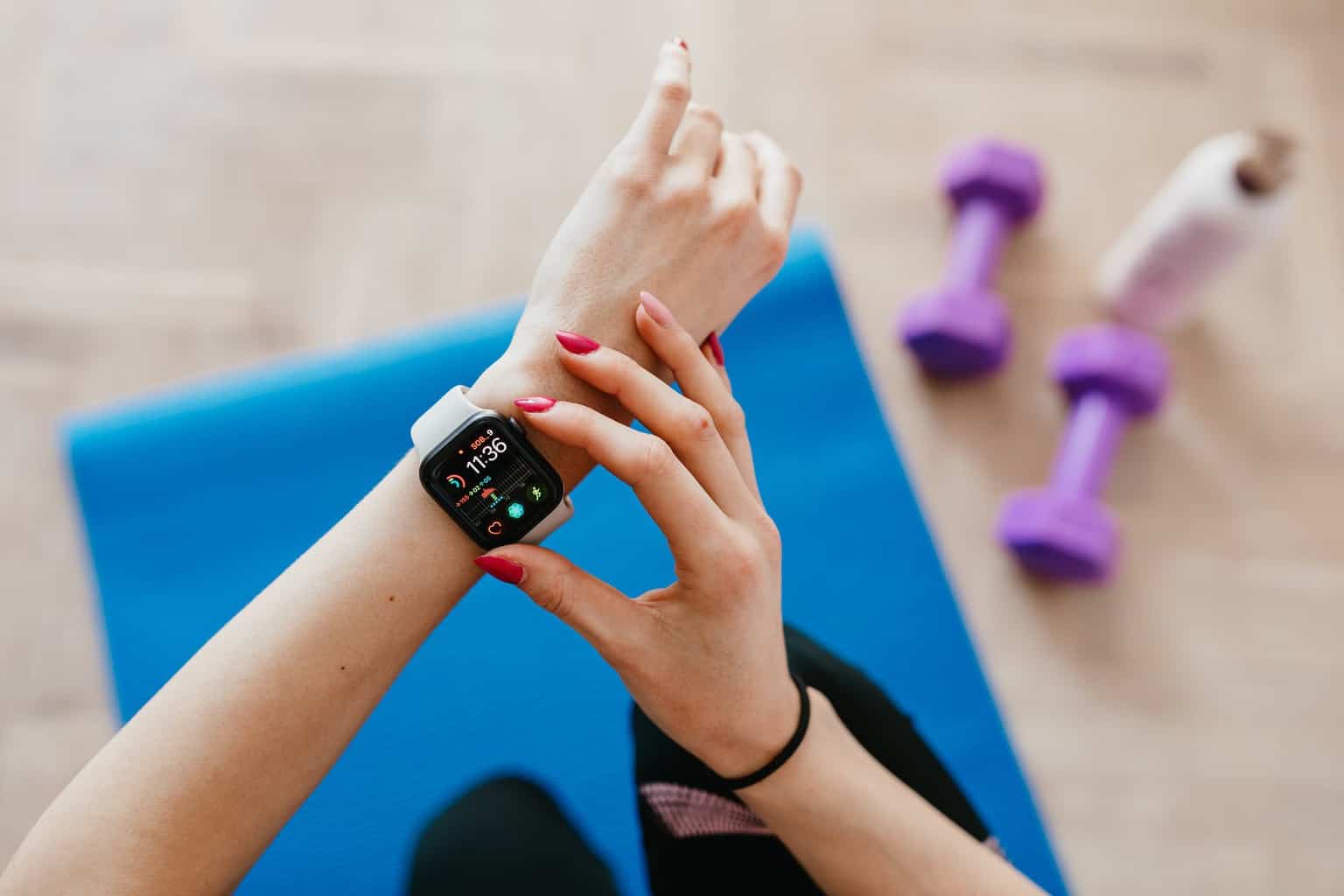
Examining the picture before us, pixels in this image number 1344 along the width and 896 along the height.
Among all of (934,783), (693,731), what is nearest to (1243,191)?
(934,783)

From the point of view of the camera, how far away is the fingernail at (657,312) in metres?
0.68

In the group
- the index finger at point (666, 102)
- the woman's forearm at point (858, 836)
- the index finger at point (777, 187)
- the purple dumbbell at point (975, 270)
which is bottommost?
the woman's forearm at point (858, 836)

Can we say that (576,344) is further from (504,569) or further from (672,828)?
(672,828)

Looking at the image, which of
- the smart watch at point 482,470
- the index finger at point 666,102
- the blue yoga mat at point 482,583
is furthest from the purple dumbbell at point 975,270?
the smart watch at point 482,470

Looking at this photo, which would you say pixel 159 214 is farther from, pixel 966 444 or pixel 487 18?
pixel 966 444

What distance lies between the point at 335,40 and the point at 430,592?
3.63ft

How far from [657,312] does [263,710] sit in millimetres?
369

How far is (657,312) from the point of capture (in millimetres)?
686

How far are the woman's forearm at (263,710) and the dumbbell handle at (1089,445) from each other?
0.79 metres

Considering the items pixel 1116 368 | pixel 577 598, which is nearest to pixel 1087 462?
pixel 1116 368

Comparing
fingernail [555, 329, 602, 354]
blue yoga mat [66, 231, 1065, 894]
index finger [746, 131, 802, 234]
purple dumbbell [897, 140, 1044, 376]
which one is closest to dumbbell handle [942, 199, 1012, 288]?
purple dumbbell [897, 140, 1044, 376]

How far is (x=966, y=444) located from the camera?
4.56 feet

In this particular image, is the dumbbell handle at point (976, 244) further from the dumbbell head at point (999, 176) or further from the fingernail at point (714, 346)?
the fingernail at point (714, 346)

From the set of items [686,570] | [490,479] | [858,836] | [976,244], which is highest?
[976,244]
